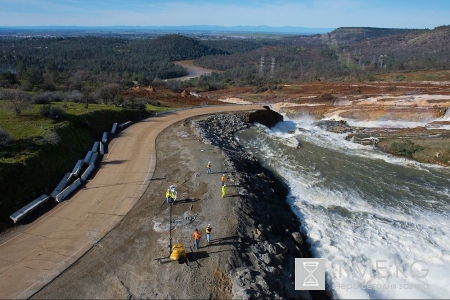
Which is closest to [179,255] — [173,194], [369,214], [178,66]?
[173,194]

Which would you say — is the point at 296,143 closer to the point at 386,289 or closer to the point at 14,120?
the point at 386,289

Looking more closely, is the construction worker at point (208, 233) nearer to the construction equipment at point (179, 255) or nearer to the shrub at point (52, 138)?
the construction equipment at point (179, 255)

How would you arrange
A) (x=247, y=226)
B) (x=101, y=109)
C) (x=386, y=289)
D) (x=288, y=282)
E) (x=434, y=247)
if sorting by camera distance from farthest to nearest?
1. (x=101, y=109)
2. (x=434, y=247)
3. (x=247, y=226)
4. (x=386, y=289)
5. (x=288, y=282)

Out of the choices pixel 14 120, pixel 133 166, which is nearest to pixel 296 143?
pixel 133 166

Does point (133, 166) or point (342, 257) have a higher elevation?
point (133, 166)

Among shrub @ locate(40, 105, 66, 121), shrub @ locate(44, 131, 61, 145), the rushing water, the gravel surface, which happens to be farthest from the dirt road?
the rushing water

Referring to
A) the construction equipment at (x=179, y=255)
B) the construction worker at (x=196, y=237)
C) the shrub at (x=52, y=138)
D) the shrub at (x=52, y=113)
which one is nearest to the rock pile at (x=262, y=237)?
the construction worker at (x=196, y=237)

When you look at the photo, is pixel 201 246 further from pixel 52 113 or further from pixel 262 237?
pixel 52 113

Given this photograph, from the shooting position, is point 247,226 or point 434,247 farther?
point 434,247
